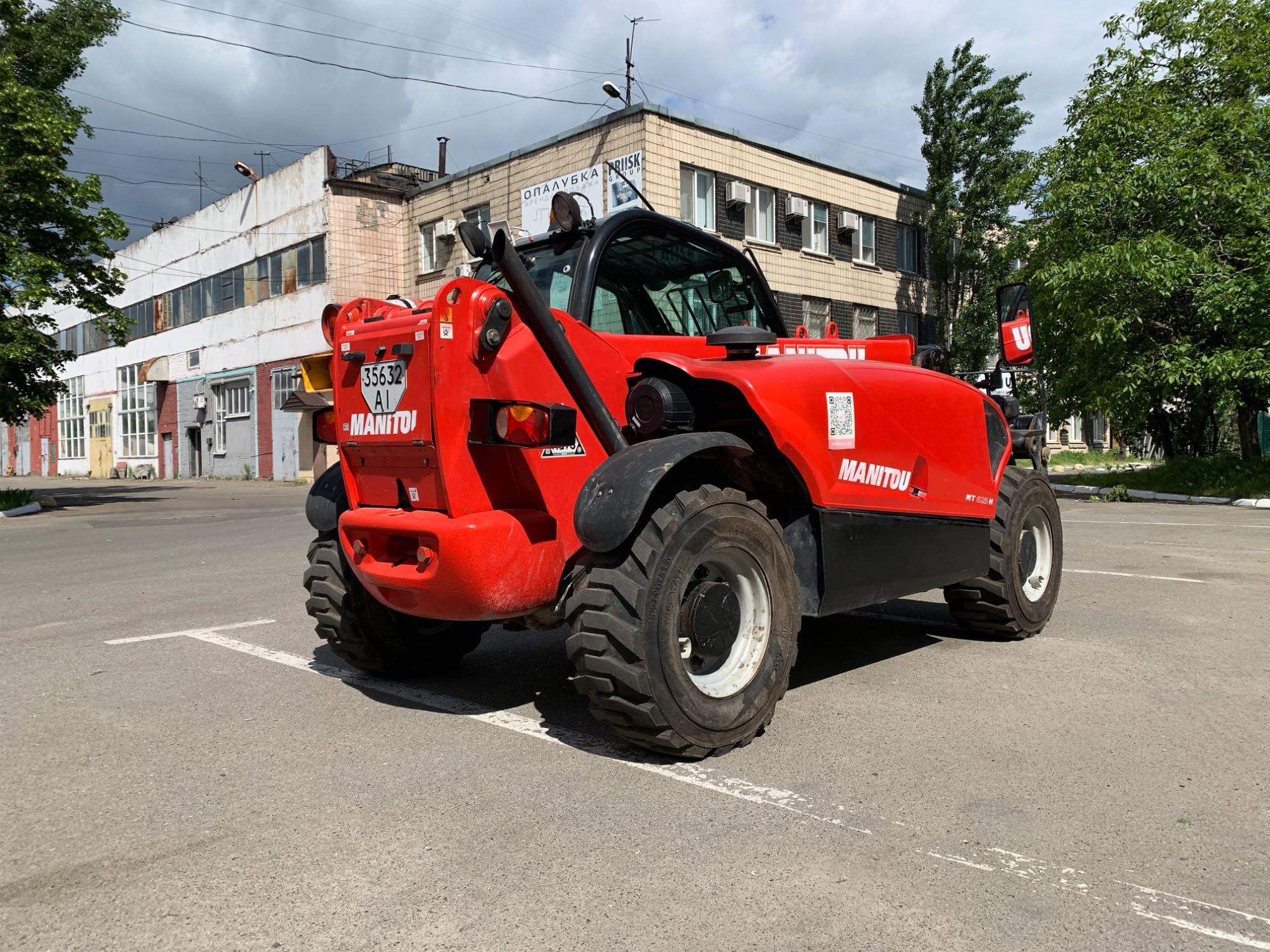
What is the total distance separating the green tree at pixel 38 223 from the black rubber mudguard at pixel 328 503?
20561mm

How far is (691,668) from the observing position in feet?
13.4

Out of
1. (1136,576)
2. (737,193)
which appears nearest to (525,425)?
(1136,576)

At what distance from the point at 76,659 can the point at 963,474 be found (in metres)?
5.34

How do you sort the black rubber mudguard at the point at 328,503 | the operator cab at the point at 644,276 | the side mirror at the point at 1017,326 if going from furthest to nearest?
the side mirror at the point at 1017,326 < the black rubber mudguard at the point at 328,503 < the operator cab at the point at 644,276

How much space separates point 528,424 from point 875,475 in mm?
1738

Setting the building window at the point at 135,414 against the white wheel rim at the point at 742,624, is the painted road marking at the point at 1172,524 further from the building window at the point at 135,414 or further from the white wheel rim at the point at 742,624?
the building window at the point at 135,414

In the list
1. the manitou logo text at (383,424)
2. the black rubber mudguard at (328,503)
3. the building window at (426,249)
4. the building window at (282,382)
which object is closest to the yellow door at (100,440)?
the building window at (282,382)

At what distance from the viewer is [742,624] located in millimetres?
4215

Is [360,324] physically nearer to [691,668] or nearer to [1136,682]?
[691,668]

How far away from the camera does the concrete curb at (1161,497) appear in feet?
57.1

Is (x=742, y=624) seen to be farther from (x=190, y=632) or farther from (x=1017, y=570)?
(x=190, y=632)

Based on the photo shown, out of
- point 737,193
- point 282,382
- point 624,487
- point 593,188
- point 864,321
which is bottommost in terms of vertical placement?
point 624,487

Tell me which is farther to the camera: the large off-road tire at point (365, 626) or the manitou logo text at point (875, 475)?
the large off-road tire at point (365, 626)

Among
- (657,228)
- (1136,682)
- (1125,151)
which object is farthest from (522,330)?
(1125,151)
